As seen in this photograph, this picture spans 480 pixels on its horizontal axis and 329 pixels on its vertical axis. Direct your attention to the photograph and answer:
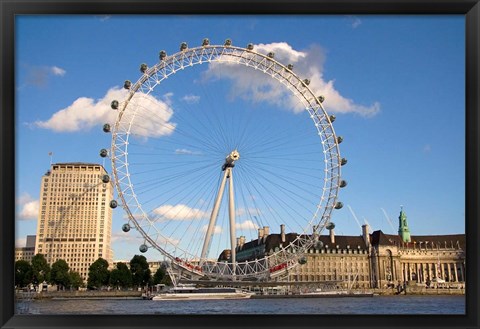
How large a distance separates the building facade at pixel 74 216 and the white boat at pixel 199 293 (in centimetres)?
2114

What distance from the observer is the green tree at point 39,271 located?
117ft

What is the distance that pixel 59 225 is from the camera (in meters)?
55.7

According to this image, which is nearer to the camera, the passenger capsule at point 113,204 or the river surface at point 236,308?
the river surface at point 236,308

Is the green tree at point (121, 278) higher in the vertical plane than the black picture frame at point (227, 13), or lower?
lower

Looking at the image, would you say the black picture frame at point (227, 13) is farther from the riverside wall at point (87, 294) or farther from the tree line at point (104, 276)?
the tree line at point (104, 276)

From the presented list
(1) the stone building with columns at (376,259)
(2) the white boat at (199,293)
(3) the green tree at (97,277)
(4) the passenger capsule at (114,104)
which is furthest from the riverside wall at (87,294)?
(4) the passenger capsule at (114,104)

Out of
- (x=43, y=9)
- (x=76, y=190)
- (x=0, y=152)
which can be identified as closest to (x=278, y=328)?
(x=0, y=152)

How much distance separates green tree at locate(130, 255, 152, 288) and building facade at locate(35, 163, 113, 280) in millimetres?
8296

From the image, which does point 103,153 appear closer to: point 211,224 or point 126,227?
point 126,227

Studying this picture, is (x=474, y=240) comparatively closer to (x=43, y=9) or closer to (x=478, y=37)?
(x=478, y=37)

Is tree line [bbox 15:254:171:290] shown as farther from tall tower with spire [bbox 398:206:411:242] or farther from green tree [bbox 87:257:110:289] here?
tall tower with spire [bbox 398:206:411:242]

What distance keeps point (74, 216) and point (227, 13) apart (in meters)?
54.4

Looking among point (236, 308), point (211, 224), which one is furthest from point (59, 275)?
point (236, 308)

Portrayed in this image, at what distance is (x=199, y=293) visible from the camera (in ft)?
90.5
